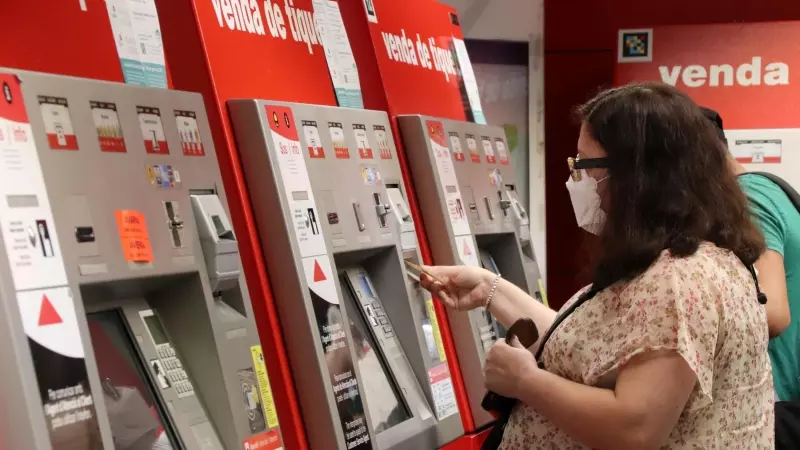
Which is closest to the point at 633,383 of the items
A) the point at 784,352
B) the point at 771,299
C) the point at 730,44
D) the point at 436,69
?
the point at 771,299

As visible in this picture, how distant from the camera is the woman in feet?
5.93

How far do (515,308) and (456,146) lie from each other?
3.16 feet

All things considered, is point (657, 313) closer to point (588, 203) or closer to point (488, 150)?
point (588, 203)

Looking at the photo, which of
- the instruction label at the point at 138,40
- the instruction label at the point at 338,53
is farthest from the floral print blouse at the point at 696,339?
the instruction label at the point at 338,53

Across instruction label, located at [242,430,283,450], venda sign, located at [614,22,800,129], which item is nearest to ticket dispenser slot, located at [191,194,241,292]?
instruction label, located at [242,430,283,450]

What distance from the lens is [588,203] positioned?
84.4 inches

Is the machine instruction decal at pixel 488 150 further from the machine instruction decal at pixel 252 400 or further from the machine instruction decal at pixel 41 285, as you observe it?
the machine instruction decal at pixel 41 285

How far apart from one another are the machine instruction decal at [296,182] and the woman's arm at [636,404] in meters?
0.81

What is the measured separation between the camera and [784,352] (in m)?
2.91

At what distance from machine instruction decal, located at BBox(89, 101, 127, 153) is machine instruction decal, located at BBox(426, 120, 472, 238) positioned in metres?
1.40

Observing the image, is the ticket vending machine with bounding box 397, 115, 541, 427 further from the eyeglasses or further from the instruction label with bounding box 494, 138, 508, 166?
the eyeglasses

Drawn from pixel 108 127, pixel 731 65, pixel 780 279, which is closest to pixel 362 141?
pixel 108 127

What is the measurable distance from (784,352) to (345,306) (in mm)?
1321

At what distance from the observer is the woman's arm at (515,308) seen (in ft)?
8.39
